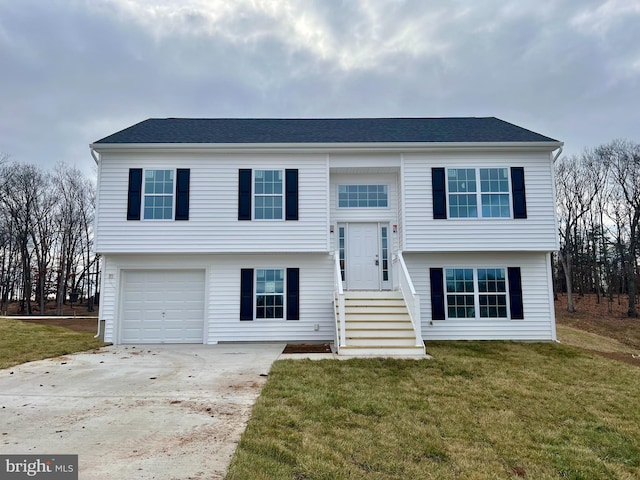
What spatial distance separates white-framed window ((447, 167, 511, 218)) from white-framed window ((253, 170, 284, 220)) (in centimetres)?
476

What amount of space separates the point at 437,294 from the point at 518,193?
143 inches

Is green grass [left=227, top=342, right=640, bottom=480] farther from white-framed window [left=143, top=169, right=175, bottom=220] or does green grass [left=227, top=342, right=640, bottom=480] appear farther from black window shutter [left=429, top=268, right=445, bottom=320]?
white-framed window [left=143, top=169, right=175, bottom=220]

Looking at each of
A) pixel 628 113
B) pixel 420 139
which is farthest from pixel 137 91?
pixel 628 113

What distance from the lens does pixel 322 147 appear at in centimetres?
1052

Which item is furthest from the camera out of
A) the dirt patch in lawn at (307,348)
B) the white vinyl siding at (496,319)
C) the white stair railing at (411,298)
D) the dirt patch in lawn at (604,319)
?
the dirt patch in lawn at (604,319)

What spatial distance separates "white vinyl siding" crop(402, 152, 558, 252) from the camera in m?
10.4

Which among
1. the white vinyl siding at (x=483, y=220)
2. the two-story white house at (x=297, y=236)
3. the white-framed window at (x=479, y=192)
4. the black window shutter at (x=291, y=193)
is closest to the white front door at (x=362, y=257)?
the two-story white house at (x=297, y=236)

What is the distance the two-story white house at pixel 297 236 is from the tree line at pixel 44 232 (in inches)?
861

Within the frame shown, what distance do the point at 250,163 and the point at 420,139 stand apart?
4917 mm

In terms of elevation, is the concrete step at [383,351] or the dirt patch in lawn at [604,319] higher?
the concrete step at [383,351]

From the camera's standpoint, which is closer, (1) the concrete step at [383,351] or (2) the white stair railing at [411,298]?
(1) the concrete step at [383,351]

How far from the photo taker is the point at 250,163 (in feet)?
35.1

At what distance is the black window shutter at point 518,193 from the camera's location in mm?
10539

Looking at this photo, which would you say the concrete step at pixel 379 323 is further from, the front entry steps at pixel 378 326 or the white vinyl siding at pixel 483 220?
the white vinyl siding at pixel 483 220
